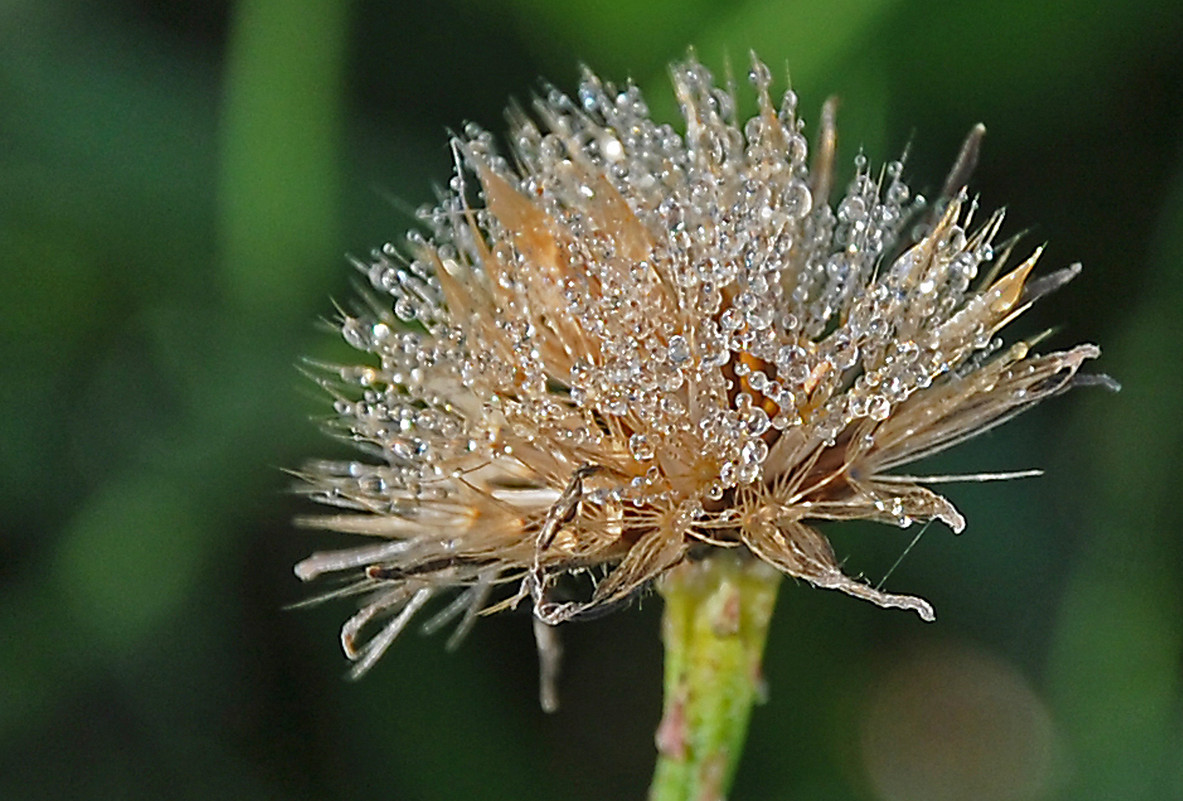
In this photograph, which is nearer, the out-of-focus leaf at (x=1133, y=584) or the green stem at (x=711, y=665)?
the green stem at (x=711, y=665)

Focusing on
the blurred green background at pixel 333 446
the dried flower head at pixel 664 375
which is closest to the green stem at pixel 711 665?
the dried flower head at pixel 664 375

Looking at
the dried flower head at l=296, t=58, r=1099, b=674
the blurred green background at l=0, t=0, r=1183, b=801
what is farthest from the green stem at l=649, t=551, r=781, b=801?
→ the blurred green background at l=0, t=0, r=1183, b=801

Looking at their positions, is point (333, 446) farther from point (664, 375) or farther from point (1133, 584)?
point (1133, 584)

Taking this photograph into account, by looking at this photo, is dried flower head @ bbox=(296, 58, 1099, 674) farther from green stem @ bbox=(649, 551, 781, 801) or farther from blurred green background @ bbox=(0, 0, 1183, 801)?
blurred green background @ bbox=(0, 0, 1183, 801)

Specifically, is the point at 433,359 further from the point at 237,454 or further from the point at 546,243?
the point at 237,454

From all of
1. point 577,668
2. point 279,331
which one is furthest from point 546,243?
point 577,668

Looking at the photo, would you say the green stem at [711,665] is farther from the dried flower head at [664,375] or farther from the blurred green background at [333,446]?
the blurred green background at [333,446]

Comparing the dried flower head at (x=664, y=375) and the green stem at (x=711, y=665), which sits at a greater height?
the dried flower head at (x=664, y=375)
